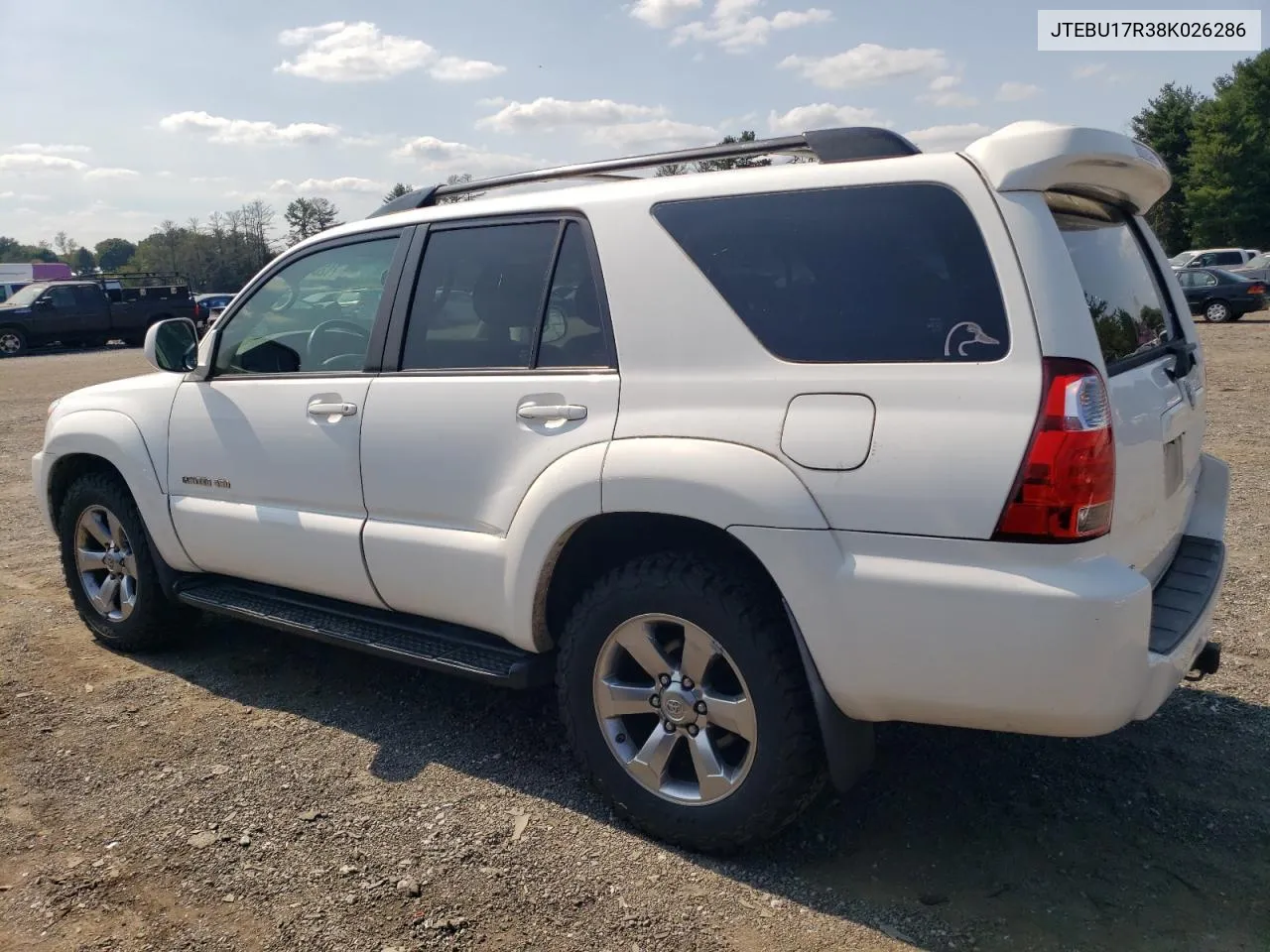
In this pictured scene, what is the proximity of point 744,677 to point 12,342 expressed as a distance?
30.7m

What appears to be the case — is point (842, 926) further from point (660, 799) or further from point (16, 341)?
point (16, 341)

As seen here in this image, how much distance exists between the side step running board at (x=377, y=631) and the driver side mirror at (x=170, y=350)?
92 centimetres

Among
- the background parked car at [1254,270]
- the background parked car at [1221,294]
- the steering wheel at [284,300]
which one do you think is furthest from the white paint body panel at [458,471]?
the background parked car at [1254,270]

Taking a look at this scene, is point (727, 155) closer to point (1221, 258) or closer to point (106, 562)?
point (106, 562)

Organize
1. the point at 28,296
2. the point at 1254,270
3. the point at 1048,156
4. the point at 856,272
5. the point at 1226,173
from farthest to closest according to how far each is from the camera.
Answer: the point at 1226,173
the point at 28,296
the point at 1254,270
the point at 856,272
the point at 1048,156

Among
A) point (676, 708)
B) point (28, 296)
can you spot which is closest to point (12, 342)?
point (28, 296)

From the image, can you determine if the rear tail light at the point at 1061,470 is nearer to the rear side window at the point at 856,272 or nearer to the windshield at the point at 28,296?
the rear side window at the point at 856,272

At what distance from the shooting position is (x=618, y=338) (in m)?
3.10

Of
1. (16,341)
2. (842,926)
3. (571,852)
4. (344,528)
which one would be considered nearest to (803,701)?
(842,926)

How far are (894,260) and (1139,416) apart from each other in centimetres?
74

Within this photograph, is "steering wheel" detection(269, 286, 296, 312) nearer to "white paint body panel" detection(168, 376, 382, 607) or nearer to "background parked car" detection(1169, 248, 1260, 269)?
"white paint body panel" detection(168, 376, 382, 607)

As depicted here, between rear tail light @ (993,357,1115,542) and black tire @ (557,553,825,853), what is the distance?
2.27ft

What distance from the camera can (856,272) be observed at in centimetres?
272

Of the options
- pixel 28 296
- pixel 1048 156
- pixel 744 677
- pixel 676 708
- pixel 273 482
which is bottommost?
pixel 676 708
